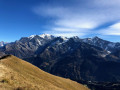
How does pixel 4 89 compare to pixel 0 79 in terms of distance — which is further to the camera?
pixel 0 79

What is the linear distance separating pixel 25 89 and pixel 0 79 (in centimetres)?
704

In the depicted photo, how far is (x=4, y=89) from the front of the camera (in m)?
26.3

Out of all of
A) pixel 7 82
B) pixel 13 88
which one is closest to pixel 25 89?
pixel 13 88

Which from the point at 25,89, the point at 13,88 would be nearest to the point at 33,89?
the point at 25,89

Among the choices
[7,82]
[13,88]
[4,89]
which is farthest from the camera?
[7,82]

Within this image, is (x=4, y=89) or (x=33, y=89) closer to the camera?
(x=4, y=89)

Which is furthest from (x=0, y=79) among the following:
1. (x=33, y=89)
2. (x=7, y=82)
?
(x=33, y=89)

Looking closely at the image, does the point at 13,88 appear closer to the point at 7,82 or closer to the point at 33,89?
the point at 7,82

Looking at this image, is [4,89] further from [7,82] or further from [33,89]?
[33,89]

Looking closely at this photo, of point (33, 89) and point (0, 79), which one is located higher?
point (0, 79)

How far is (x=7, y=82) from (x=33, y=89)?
6533 millimetres

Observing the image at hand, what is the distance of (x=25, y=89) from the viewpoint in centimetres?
2989

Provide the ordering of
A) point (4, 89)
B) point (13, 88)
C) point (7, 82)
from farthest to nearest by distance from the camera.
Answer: point (7, 82)
point (13, 88)
point (4, 89)

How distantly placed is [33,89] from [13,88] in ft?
17.9
